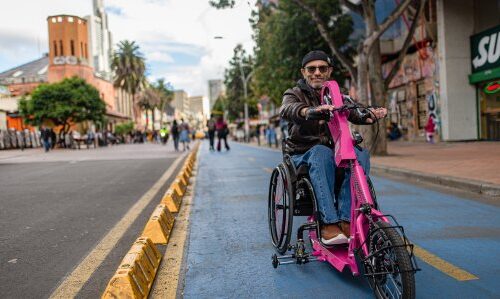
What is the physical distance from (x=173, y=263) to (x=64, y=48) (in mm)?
64930

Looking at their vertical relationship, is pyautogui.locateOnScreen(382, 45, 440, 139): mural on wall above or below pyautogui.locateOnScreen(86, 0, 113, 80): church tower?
below

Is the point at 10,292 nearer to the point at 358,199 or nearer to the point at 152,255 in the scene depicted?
the point at 152,255

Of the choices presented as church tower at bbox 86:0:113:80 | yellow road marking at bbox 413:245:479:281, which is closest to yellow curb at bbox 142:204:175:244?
yellow road marking at bbox 413:245:479:281

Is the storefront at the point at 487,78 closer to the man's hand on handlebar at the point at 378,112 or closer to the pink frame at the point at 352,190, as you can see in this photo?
the man's hand on handlebar at the point at 378,112

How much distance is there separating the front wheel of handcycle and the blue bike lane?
31 cm

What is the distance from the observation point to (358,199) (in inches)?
122

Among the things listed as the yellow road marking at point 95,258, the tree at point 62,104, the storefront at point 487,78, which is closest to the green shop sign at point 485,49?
the storefront at point 487,78

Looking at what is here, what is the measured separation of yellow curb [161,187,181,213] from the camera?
21.8 feet

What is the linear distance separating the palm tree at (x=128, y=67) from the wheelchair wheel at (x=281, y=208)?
226 feet

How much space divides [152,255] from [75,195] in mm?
5332

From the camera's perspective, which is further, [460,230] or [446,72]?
[446,72]

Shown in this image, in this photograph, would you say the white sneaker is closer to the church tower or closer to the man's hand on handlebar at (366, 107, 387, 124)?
the man's hand on handlebar at (366, 107, 387, 124)

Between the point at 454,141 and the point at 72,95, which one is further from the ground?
the point at 72,95

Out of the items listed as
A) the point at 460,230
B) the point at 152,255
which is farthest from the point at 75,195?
the point at 460,230
